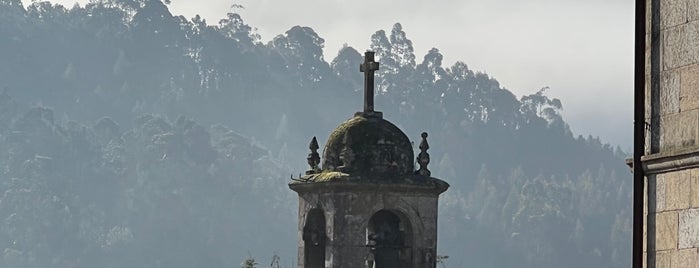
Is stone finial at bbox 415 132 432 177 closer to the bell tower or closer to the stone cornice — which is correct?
the bell tower

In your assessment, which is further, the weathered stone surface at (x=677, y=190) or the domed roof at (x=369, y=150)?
the domed roof at (x=369, y=150)

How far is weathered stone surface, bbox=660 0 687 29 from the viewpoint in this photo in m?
9.35

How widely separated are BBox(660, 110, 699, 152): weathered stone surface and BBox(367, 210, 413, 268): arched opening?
9.42 meters

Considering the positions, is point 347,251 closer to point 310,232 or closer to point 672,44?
point 310,232

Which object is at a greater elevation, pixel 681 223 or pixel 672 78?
pixel 672 78

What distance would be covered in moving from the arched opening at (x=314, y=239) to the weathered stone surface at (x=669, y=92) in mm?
9482

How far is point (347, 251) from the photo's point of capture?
18.7 m

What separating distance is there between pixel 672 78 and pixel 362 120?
9694 millimetres

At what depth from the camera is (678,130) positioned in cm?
932

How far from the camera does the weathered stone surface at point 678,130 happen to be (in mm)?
9203

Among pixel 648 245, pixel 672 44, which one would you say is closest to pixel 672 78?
pixel 672 44

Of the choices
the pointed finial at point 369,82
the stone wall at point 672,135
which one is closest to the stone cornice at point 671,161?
the stone wall at point 672,135

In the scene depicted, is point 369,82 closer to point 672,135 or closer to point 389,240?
point 389,240

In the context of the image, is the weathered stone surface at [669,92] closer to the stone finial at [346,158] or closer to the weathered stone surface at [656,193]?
the weathered stone surface at [656,193]
